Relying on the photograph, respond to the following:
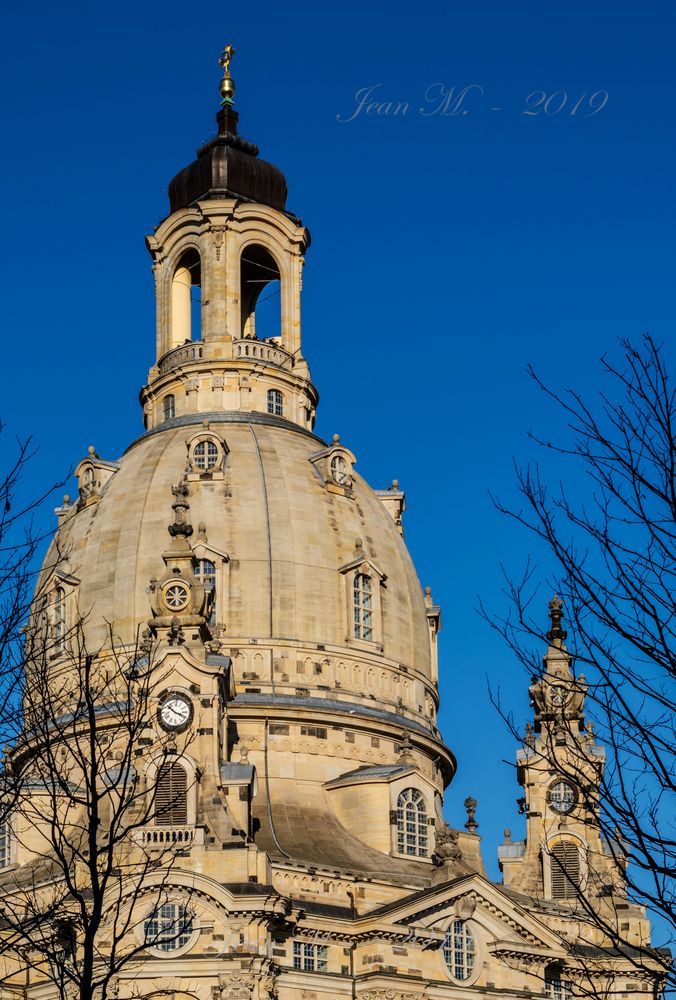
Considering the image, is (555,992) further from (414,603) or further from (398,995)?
(414,603)

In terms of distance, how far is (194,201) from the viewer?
92.2m

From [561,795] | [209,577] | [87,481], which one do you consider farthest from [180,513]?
[561,795]

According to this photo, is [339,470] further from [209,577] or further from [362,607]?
[209,577]

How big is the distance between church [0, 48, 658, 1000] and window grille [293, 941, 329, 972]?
0.29 feet

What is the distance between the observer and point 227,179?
93.0 metres

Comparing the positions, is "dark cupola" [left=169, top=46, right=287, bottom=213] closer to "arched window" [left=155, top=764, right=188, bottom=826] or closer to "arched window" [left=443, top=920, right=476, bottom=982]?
"arched window" [left=155, top=764, right=188, bottom=826]

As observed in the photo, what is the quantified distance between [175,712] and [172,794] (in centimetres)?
302

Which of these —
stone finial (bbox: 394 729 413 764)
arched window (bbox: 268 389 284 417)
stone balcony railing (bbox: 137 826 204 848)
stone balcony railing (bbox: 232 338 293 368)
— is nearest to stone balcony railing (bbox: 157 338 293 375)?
stone balcony railing (bbox: 232 338 293 368)

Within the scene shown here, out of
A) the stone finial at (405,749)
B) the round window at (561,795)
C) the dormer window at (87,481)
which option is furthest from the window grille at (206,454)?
the round window at (561,795)

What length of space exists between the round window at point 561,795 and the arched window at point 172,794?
22.2 m

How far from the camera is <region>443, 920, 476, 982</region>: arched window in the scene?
68.2 m

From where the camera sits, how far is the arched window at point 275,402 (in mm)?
88375

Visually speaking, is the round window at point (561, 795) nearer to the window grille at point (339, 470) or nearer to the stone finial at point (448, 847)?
the stone finial at point (448, 847)

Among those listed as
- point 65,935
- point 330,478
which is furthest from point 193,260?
point 65,935
